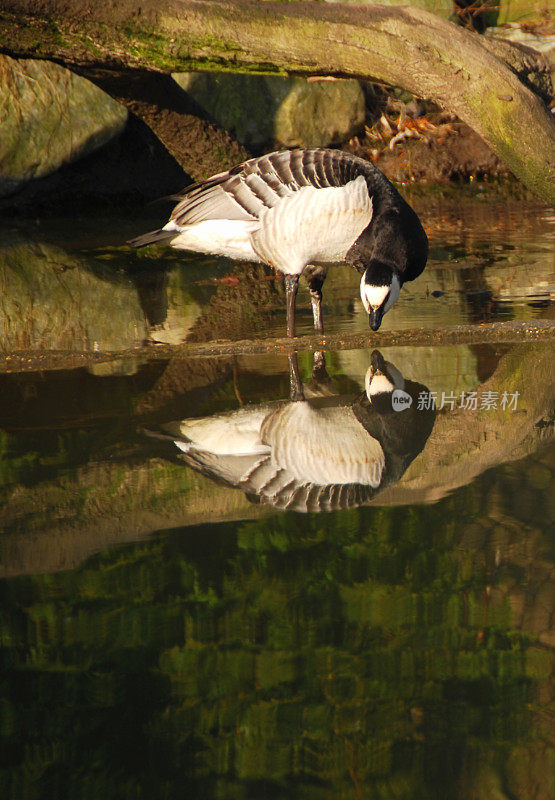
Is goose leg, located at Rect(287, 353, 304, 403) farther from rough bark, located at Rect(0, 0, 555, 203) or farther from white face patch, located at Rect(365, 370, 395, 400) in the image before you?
rough bark, located at Rect(0, 0, 555, 203)

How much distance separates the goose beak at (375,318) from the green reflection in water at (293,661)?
94.8 inches

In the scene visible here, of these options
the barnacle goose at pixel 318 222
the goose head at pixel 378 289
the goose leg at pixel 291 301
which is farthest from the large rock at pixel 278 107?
the goose head at pixel 378 289

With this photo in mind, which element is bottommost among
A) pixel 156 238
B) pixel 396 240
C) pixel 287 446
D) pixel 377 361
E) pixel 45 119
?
pixel 287 446

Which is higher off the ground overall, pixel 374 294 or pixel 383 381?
pixel 374 294

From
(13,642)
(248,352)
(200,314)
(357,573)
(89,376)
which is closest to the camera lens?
(13,642)

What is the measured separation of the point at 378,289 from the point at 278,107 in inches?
387

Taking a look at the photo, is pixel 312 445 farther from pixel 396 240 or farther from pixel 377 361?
pixel 396 240

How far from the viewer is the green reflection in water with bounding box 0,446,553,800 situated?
2.23 m

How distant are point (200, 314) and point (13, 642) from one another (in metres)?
4.50

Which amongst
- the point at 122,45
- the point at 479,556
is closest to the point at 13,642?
the point at 479,556

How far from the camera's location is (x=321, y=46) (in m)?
6.99

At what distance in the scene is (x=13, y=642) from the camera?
9.03ft

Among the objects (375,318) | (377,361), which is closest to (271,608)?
(377,361)

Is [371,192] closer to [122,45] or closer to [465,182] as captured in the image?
[122,45]
